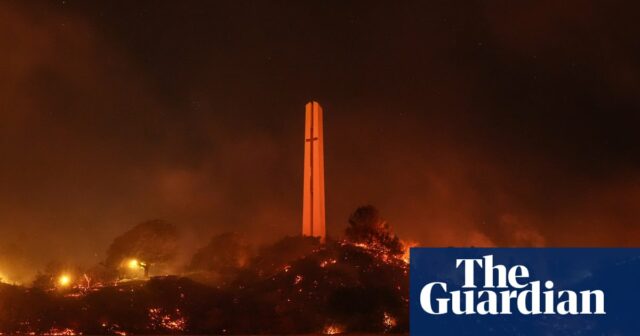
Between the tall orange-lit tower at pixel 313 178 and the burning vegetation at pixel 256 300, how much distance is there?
0.92 meters

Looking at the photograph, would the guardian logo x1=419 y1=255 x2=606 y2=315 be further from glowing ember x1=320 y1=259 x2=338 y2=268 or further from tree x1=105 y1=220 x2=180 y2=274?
tree x1=105 y1=220 x2=180 y2=274

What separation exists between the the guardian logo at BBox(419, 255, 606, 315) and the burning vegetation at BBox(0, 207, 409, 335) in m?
12.0

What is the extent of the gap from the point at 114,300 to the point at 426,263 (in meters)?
18.5

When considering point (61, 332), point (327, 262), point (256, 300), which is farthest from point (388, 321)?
point (61, 332)

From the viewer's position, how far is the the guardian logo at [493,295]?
14.6 meters

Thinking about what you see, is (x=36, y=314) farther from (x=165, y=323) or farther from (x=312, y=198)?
(x=312, y=198)

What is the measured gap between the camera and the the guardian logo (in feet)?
48.0

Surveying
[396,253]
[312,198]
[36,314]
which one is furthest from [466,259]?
[396,253]

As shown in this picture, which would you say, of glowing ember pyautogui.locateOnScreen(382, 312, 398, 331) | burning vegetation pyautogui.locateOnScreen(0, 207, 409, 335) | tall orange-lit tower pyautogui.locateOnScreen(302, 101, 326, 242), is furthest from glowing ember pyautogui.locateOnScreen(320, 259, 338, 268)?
glowing ember pyautogui.locateOnScreen(382, 312, 398, 331)

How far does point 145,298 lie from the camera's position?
29.6 meters

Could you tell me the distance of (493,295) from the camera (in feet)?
48.0

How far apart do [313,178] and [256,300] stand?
1000 cm

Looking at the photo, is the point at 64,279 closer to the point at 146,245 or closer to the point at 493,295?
the point at 146,245

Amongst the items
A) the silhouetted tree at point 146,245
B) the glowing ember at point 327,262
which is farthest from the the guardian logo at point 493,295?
the silhouetted tree at point 146,245
